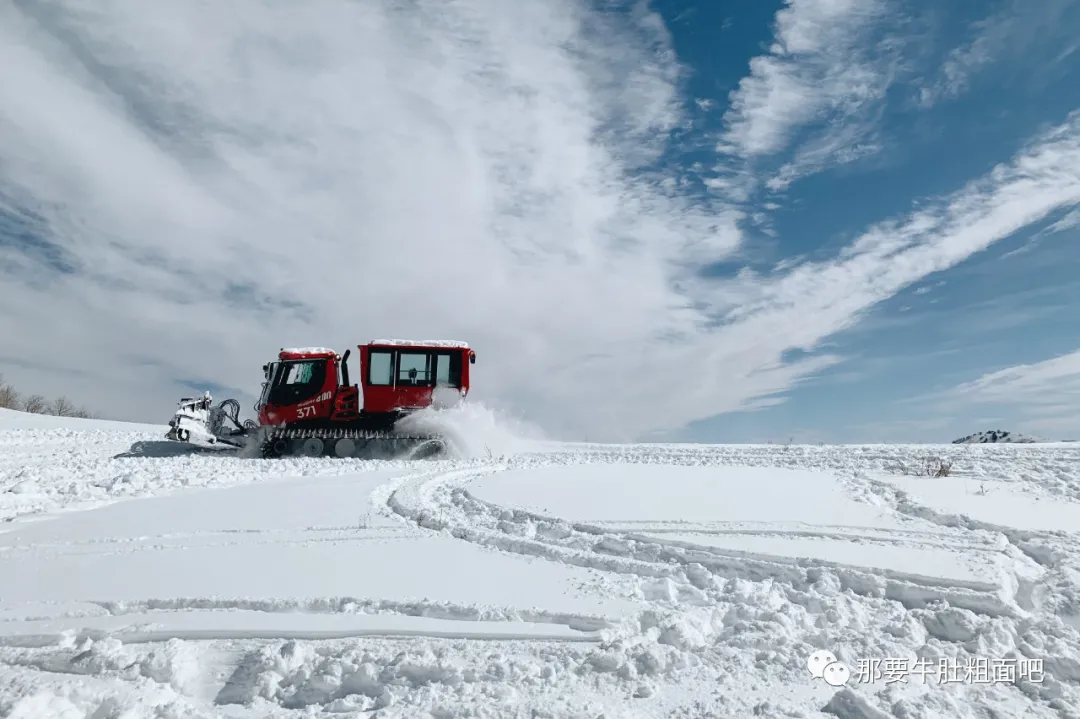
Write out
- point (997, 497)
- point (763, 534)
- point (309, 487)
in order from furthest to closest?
point (309, 487) → point (997, 497) → point (763, 534)

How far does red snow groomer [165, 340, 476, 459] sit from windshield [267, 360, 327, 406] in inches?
0.8

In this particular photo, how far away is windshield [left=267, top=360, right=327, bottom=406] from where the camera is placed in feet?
44.2

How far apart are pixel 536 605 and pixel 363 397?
10855 millimetres

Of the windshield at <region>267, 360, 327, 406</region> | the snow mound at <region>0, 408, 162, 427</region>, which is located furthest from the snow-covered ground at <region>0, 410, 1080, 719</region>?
the snow mound at <region>0, 408, 162, 427</region>

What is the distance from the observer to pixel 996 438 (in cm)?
1812

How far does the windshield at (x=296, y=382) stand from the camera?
44.2 ft

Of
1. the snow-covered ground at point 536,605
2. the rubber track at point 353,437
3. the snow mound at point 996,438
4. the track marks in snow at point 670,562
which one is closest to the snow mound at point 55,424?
the rubber track at point 353,437

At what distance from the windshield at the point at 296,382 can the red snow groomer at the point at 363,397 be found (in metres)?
0.02

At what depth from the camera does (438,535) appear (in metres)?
5.25

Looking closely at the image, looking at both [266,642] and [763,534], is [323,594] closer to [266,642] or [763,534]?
[266,642]

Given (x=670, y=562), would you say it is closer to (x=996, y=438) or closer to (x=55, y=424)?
(x=996, y=438)

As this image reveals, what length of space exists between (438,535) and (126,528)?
111 inches

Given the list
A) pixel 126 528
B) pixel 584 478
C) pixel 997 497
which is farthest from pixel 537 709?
pixel 997 497

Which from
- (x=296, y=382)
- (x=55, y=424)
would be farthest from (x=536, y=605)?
(x=55, y=424)
